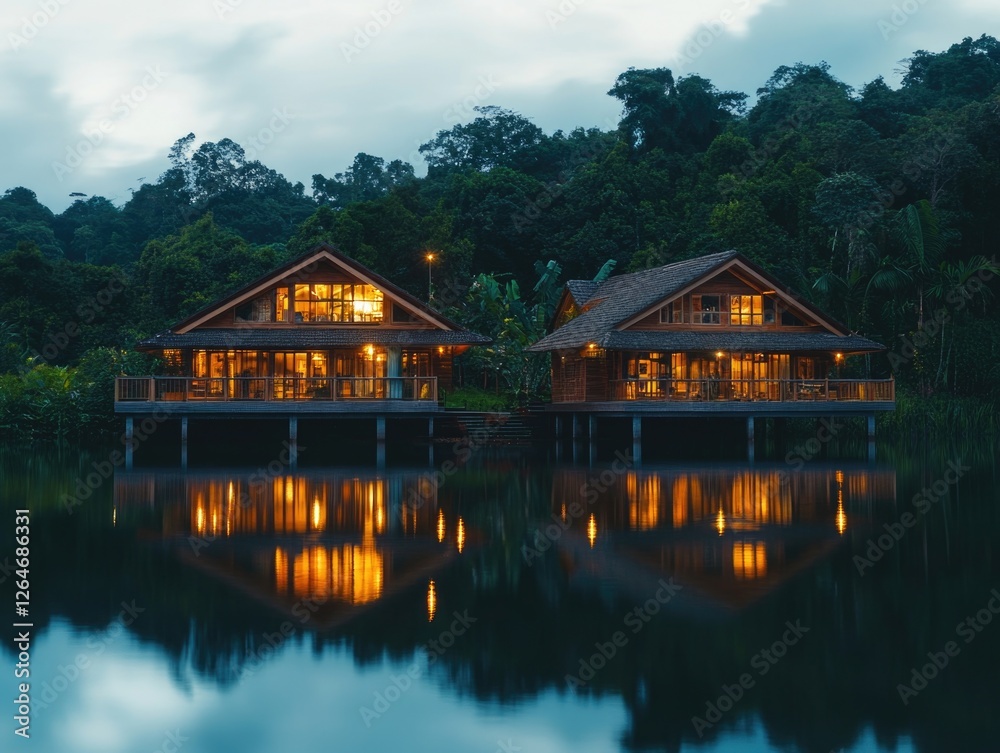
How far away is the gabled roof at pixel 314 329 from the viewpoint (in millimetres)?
36281

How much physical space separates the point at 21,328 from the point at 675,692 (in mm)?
47567

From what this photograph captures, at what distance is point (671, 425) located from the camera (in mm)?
43062

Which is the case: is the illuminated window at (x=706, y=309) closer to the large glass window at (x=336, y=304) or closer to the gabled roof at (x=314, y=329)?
the gabled roof at (x=314, y=329)

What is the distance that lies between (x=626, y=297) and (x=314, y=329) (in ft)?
36.8

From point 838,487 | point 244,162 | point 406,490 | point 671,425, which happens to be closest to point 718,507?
point 838,487

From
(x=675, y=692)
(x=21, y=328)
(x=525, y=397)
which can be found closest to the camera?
(x=675, y=692)

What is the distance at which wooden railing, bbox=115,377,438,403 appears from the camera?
34.6 m

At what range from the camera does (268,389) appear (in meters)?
34.9

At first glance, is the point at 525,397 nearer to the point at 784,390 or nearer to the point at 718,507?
the point at 784,390

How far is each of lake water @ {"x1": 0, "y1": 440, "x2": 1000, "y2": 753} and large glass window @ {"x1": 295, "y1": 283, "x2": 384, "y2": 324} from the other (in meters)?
16.1

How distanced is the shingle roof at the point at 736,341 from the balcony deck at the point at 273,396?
646 centimetres

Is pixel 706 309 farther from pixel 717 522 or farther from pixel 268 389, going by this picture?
pixel 717 522

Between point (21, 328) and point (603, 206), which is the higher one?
point (603, 206)

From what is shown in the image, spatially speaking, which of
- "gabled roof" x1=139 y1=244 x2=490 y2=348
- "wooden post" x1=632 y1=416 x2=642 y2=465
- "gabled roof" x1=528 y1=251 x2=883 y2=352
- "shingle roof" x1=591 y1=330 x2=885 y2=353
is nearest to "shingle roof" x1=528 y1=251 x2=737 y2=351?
"gabled roof" x1=528 y1=251 x2=883 y2=352
